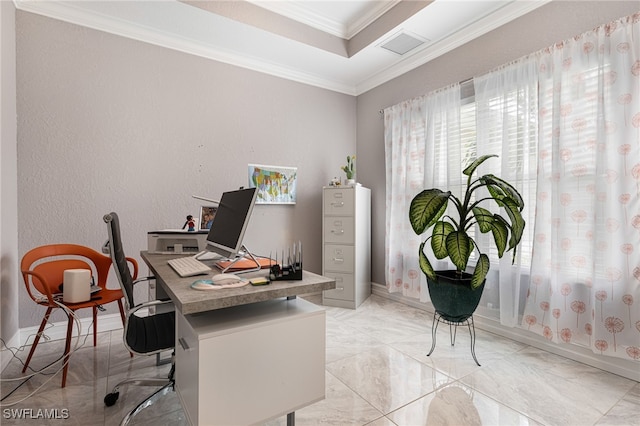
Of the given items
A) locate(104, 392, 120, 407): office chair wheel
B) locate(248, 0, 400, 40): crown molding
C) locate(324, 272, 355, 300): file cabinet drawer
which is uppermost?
locate(248, 0, 400, 40): crown molding

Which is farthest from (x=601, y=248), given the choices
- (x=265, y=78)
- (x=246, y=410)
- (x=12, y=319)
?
(x=12, y=319)

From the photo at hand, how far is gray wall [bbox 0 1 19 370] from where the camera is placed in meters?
2.10

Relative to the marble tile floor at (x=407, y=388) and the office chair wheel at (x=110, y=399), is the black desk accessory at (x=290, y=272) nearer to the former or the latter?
the marble tile floor at (x=407, y=388)

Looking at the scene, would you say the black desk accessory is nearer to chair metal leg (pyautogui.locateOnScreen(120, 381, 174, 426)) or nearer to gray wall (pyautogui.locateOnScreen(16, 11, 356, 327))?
chair metal leg (pyautogui.locateOnScreen(120, 381, 174, 426))

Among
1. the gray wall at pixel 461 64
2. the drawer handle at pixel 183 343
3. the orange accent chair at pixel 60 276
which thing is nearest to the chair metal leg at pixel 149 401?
the drawer handle at pixel 183 343

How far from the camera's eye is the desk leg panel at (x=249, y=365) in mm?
1155

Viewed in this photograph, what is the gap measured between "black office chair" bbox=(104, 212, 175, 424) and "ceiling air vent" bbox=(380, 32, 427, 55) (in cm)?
294

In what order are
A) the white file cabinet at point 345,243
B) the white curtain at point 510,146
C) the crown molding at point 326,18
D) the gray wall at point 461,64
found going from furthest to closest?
the white file cabinet at point 345,243, the crown molding at point 326,18, the white curtain at point 510,146, the gray wall at point 461,64

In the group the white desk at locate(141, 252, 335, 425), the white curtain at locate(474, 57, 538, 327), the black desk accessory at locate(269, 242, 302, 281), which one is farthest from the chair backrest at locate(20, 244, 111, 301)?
the white curtain at locate(474, 57, 538, 327)

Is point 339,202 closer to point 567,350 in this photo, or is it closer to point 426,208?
point 426,208

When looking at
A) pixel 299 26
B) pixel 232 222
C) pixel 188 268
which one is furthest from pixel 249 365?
pixel 299 26

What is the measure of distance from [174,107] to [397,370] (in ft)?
10.2

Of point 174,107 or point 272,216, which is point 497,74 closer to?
point 272,216

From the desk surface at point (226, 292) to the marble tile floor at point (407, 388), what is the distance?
81cm
